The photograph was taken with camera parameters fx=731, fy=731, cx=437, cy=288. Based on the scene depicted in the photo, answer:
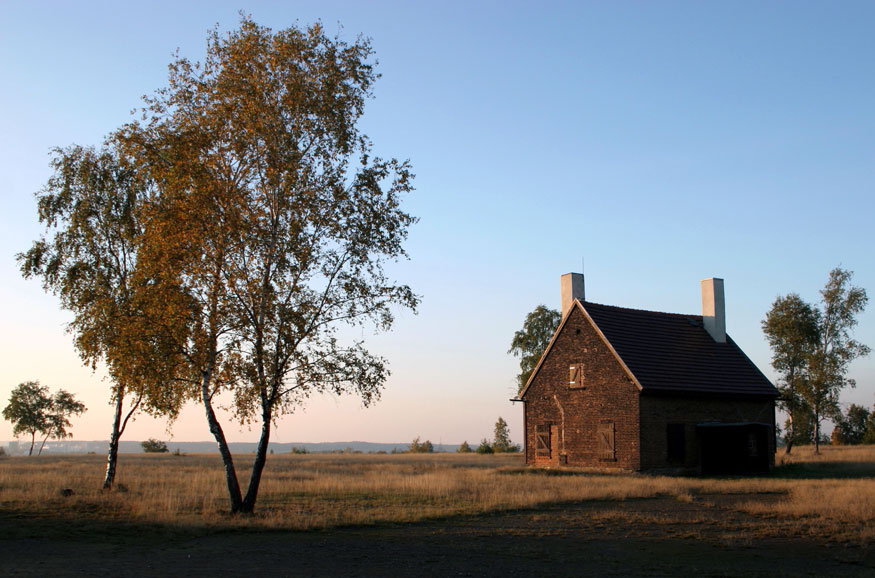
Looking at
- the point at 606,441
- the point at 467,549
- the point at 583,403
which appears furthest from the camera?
the point at 583,403

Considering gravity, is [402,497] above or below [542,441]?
below

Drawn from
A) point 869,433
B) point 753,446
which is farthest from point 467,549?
point 869,433

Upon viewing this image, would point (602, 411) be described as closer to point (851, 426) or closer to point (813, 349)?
point (813, 349)

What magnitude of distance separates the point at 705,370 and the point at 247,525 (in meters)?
27.0

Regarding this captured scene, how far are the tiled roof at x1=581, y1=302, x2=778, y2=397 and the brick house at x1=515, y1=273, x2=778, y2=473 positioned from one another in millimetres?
70

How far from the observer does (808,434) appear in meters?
57.1

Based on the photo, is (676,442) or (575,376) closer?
(676,442)

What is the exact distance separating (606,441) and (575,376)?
373cm

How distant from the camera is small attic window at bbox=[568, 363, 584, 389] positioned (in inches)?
1441

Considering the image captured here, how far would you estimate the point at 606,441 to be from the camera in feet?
114

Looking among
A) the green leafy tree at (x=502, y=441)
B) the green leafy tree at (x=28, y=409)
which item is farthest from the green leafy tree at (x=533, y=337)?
the green leafy tree at (x=28, y=409)

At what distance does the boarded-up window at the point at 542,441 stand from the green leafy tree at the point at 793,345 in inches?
863

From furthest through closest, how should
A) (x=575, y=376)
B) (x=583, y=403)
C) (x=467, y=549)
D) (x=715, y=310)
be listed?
(x=715, y=310) < (x=575, y=376) < (x=583, y=403) < (x=467, y=549)

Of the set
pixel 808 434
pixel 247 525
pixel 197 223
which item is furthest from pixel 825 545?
pixel 808 434
